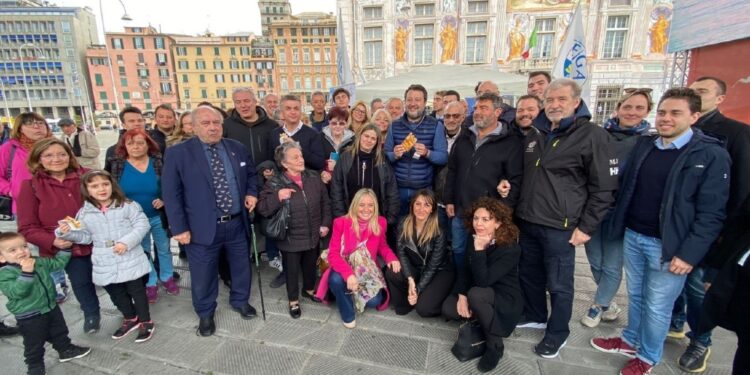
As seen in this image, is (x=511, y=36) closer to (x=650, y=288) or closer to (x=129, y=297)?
(x=650, y=288)

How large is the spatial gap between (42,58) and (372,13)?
2778 inches

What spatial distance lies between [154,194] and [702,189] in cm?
472

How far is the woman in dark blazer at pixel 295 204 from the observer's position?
10.8ft

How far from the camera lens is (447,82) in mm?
9977

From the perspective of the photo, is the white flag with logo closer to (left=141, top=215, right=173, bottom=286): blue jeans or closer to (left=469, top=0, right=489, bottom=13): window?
(left=141, top=215, right=173, bottom=286): blue jeans

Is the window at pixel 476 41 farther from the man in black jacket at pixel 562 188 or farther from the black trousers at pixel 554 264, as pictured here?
the black trousers at pixel 554 264

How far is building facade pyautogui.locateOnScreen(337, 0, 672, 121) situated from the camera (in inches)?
742

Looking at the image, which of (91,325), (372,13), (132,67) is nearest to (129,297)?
(91,325)

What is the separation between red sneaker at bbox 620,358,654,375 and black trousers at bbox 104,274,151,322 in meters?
4.06

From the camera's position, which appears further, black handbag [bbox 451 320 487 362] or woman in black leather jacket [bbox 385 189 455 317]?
woman in black leather jacket [bbox 385 189 455 317]

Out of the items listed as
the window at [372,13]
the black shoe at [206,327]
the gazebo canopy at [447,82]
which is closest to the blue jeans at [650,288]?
the black shoe at [206,327]

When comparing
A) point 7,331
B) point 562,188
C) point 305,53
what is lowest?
point 7,331

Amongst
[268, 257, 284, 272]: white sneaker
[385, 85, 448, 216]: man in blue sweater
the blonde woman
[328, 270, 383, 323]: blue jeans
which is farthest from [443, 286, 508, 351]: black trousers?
the blonde woman

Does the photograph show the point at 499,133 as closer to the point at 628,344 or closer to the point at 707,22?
the point at 628,344
